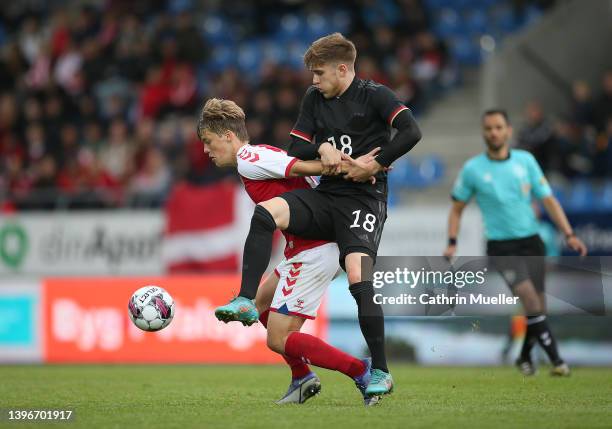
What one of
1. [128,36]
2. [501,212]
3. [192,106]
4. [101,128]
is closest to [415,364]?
[501,212]

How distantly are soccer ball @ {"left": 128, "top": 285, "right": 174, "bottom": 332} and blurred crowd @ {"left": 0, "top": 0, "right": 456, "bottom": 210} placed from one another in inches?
338

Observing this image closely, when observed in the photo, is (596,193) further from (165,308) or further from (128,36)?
(128,36)

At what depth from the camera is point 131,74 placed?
63.6 feet

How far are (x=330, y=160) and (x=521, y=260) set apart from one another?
312 cm

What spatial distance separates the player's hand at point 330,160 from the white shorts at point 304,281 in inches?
20.6

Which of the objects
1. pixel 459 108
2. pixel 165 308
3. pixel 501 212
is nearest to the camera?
pixel 165 308

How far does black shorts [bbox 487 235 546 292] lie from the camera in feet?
28.7

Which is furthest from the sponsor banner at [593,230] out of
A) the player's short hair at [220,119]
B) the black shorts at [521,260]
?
the player's short hair at [220,119]

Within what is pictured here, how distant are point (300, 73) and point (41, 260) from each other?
4.92m

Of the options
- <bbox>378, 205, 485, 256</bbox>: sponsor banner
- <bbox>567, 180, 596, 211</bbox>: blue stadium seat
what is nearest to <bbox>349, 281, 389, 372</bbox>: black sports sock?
<bbox>378, 205, 485, 256</bbox>: sponsor banner

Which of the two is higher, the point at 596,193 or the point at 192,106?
the point at 192,106

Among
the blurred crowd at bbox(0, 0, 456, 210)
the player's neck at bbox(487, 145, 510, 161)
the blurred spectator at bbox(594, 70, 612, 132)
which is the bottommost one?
the player's neck at bbox(487, 145, 510, 161)

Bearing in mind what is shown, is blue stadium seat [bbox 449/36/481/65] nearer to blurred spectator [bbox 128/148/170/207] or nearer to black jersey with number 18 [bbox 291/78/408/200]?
blurred spectator [bbox 128/148/170/207]

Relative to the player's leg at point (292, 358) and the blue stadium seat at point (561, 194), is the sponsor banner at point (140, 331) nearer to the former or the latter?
the blue stadium seat at point (561, 194)
